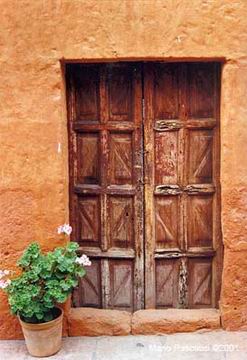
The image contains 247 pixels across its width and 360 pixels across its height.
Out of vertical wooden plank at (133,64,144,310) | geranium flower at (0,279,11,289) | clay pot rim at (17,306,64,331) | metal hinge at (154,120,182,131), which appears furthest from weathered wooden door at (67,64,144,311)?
geranium flower at (0,279,11,289)

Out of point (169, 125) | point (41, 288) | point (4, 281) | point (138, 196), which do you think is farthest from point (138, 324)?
point (169, 125)

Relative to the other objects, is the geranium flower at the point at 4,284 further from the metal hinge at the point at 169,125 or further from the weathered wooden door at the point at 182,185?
the metal hinge at the point at 169,125

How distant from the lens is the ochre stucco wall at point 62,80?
13.9ft

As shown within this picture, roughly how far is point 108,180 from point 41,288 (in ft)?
3.40

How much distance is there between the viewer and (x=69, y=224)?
473 cm

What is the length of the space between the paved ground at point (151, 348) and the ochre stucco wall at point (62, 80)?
48 cm

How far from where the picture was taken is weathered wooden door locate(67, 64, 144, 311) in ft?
15.2

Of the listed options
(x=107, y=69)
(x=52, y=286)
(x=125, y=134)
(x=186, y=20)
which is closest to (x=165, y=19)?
(x=186, y=20)

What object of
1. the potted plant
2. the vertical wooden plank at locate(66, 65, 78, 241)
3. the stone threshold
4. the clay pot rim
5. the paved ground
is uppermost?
the vertical wooden plank at locate(66, 65, 78, 241)

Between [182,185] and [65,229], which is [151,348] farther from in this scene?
[182,185]

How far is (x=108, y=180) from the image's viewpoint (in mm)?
4715

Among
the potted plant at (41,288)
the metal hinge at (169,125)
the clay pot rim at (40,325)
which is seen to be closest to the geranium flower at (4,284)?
the potted plant at (41,288)

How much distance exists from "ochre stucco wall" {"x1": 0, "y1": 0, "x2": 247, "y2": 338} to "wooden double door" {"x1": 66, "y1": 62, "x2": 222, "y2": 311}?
27cm

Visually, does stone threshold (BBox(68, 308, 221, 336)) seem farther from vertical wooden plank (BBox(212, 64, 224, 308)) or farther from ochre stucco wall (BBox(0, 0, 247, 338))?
ochre stucco wall (BBox(0, 0, 247, 338))
